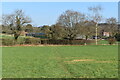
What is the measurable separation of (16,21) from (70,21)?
38.3 ft

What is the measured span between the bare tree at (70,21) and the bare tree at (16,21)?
7439 millimetres

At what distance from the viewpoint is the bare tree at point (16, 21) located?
39.6 metres

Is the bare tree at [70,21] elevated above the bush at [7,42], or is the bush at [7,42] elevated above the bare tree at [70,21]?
the bare tree at [70,21]

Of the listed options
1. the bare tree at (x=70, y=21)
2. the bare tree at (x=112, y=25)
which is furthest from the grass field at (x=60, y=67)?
the bare tree at (x=112, y=25)

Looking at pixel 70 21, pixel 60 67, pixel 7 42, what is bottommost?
pixel 60 67

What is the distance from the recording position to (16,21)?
40.2 metres

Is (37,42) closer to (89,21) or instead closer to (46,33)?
(46,33)

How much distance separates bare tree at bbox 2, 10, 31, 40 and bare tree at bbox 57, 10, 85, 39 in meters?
7.44

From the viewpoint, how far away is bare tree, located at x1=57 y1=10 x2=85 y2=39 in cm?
4094

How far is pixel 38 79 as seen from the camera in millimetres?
5875

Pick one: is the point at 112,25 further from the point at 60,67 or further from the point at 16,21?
the point at 60,67

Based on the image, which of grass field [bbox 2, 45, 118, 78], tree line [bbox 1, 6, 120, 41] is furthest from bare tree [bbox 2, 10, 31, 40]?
grass field [bbox 2, 45, 118, 78]

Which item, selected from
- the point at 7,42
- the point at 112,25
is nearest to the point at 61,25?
the point at 7,42

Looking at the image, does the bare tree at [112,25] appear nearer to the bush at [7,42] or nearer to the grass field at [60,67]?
the bush at [7,42]
